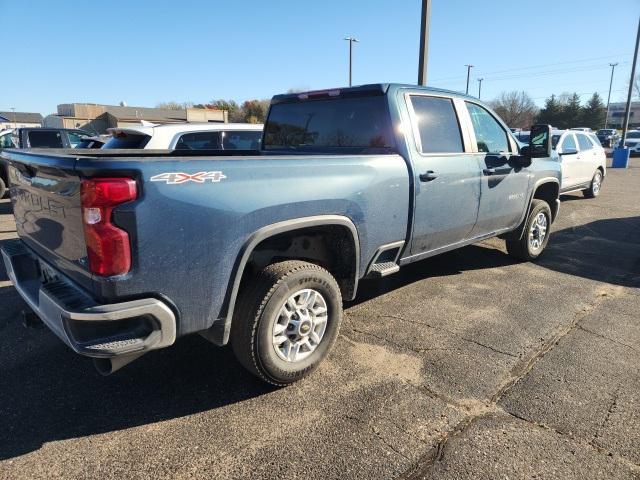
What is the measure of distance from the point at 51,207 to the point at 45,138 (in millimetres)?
10888

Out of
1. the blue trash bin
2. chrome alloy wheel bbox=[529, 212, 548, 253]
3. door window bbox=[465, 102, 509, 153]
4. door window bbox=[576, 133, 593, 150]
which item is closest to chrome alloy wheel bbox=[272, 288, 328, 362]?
door window bbox=[465, 102, 509, 153]

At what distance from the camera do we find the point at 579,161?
10.8 metres

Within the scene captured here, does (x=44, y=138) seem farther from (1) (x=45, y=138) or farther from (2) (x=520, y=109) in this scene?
(2) (x=520, y=109)

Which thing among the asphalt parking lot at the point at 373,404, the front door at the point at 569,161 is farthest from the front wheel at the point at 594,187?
the asphalt parking lot at the point at 373,404

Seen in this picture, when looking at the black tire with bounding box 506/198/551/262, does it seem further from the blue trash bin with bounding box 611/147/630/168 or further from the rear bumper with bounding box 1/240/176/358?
the blue trash bin with bounding box 611/147/630/168

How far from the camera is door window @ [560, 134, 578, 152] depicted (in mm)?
10379

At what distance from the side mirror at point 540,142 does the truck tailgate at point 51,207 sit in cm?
437

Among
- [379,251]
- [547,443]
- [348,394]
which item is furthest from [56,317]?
[547,443]

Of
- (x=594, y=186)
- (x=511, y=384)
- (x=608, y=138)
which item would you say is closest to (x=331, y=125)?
(x=511, y=384)

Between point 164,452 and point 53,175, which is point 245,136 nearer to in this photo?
point 53,175

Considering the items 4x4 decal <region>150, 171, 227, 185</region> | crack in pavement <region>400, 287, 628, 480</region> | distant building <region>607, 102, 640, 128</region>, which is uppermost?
distant building <region>607, 102, 640, 128</region>

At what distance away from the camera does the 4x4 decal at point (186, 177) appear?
7.38 ft

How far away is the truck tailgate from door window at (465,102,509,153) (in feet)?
12.0

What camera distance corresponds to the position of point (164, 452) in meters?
2.44
